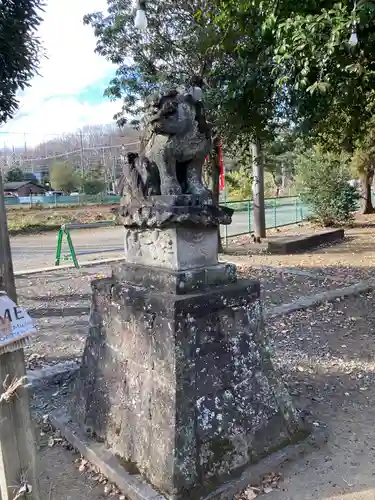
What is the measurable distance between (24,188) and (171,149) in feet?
151

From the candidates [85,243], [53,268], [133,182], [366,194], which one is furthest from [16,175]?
[133,182]

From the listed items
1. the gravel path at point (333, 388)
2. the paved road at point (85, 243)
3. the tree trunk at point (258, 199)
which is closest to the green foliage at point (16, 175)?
the paved road at point (85, 243)

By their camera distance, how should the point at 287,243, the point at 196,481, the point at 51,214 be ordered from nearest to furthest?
the point at 196,481, the point at 287,243, the point at 51,214

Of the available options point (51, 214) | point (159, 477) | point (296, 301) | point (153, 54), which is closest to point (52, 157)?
point (51, 214)

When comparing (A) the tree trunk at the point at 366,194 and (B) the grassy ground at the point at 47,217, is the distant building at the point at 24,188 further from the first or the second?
(A) the tree trunk at the point at 366,194

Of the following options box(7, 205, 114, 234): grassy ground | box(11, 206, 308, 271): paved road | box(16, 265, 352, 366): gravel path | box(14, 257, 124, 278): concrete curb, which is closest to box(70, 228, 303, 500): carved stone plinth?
box(16, 265, 352, 366): gravel path

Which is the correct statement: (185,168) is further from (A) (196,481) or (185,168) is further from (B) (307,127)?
(B) (307,127)

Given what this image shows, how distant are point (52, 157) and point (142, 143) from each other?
48.8m

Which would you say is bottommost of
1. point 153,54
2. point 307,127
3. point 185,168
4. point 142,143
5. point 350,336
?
point 350,336

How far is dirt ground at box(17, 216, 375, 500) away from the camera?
252cm

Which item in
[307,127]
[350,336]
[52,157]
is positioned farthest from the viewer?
[52,157]

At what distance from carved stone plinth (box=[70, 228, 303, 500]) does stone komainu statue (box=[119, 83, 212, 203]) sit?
1.04 ft

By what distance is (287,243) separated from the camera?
34.3 feet

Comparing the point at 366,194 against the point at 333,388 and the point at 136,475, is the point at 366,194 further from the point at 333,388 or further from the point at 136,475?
the point at 136,475
